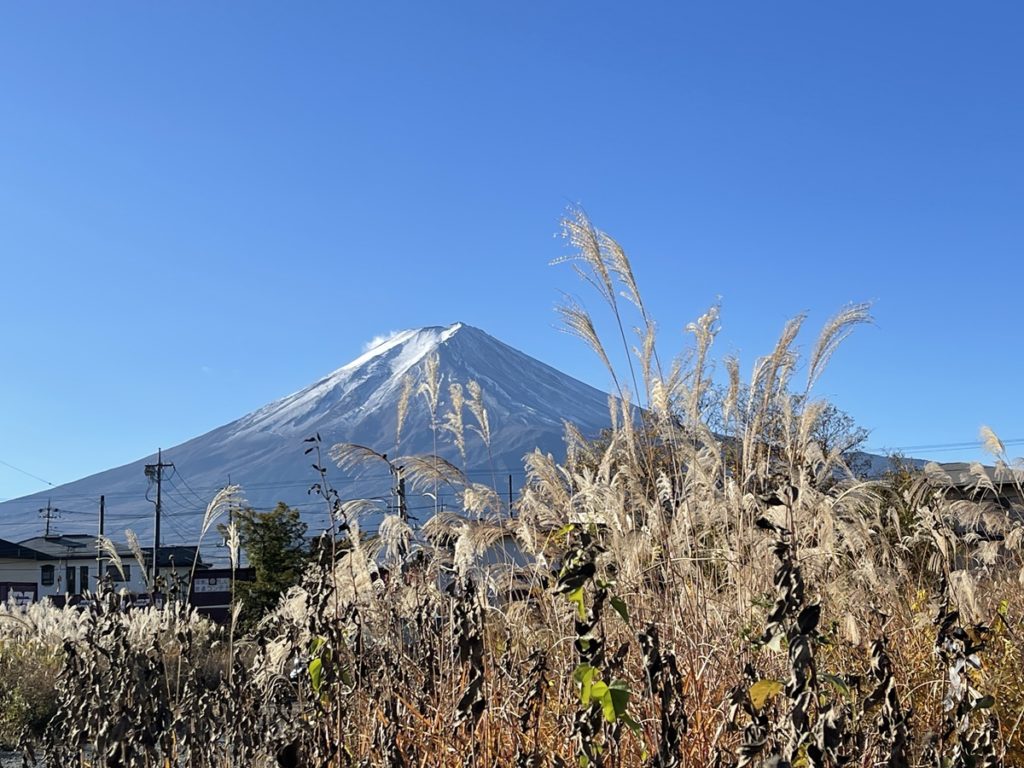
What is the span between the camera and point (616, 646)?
3.34m

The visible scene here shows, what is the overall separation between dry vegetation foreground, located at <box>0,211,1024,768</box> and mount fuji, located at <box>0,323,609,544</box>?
513ft

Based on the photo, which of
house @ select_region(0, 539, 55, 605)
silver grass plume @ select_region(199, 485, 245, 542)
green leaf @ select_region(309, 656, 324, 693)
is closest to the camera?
green leaf @ select_region(309, 656, 324, 693)

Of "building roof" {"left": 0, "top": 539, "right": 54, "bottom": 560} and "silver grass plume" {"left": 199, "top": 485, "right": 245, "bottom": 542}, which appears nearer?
"silver grass plume" {"left": 199, "top": 485, "right": 245, "bottom": 542}

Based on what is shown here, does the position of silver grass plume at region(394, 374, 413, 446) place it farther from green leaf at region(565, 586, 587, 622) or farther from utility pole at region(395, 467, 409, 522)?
green leaf at region(565, 586, 587, 622)

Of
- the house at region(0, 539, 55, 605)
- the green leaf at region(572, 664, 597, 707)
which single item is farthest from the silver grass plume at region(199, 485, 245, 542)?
the house at region(0, 539, 55, 605)

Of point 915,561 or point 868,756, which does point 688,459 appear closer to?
point 868,756

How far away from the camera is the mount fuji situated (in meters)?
170

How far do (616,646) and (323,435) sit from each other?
539 feet

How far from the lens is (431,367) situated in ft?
14.0

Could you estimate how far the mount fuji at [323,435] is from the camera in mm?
169875

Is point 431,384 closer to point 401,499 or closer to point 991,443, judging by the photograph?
point 401,499

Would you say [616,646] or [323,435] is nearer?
[616,646]

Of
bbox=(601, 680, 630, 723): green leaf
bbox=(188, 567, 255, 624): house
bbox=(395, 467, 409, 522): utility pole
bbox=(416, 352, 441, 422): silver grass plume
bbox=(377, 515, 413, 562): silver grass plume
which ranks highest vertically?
bbox=(416, 352, 441, 422): silver grass plume

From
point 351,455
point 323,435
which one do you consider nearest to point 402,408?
point 351,455
